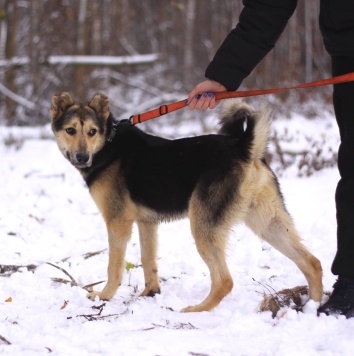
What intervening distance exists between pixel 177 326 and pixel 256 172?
1.16 m

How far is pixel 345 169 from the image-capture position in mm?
3383

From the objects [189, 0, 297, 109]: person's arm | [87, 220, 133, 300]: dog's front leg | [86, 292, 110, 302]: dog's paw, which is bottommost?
[86, 292, 110, 302]: dog's paw

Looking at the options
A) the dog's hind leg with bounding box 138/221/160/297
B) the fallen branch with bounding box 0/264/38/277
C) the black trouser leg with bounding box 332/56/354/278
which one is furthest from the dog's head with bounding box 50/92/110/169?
the black trouser leg with bounding box 332/56/354/278

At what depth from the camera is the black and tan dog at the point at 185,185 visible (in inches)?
149

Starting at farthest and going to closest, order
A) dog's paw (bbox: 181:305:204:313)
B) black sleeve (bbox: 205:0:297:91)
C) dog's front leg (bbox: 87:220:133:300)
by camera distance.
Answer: dog's front leg (bbox: 87:220:133:300)
dog's paw (bbox: 181:305:204:313)
black sleeve (bbox: 205:0:297:91)

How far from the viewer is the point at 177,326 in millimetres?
3273

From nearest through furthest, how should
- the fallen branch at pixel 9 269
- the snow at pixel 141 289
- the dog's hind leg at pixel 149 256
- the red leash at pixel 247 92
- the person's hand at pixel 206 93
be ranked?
1. the snow at pixel 141 289
2. the red leash at pixel 247 92
3. the person's hand at pixel 206 93
4. the dog's hind leg at pixel 149 256
5. the fallen branch at pixel 9 269

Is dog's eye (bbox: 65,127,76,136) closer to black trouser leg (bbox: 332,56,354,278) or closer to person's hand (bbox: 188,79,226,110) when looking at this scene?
person's hand (bbox: 188,79,226,110)

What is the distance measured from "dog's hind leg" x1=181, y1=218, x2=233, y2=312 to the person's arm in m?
0.83

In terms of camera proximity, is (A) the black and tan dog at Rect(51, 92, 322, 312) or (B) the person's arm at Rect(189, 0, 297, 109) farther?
(A) the black and tan dog at Rect(51, 92, 322, 312)

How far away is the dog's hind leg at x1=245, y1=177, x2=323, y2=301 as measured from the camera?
383cm

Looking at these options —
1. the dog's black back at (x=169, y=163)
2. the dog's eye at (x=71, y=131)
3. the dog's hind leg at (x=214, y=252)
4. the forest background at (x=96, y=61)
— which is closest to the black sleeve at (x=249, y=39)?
the dog's black back at (x=169, y=163)

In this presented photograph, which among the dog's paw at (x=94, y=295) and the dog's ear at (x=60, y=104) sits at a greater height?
the dog's ear at (x=60, y=104)

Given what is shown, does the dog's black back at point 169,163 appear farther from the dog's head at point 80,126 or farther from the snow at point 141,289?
the snow at point 141,289
